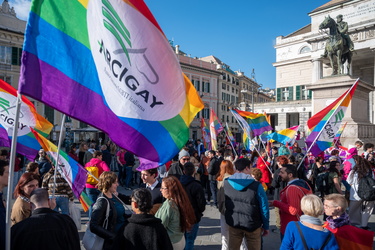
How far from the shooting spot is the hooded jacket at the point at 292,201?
3905mm

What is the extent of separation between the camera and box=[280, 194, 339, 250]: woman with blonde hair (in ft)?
8.57

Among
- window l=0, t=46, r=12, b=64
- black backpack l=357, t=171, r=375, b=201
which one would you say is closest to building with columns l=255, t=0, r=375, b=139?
black backpack l=357, t=171, r=375, b=201

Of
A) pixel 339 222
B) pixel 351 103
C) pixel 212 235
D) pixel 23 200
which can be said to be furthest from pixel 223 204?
pixel 351 103

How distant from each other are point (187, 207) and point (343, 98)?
5.07m

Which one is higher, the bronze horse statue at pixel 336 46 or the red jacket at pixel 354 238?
the bronze horse statue at pixel 336 46

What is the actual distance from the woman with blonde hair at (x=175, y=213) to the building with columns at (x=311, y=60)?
25001 millimetres

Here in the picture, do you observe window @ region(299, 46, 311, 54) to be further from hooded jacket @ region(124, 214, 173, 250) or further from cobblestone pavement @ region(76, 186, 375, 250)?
hooded jacket @ region(124, 214, 173, 250)

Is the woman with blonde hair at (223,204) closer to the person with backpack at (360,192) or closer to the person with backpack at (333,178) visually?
the person with backpack at (333,178)

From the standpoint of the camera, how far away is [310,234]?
264 centimetres

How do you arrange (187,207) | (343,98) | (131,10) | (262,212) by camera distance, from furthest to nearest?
(343,98), (262,212), (187,207), (131,10)

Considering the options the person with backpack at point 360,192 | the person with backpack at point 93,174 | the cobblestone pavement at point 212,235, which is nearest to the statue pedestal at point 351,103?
the cobblestone pavement at point 212,235

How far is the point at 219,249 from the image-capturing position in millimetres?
5125

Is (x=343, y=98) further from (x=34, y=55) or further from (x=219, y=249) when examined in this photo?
(x=34, y=55)

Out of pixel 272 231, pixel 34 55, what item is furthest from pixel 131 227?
Answer: pixel 272 231
